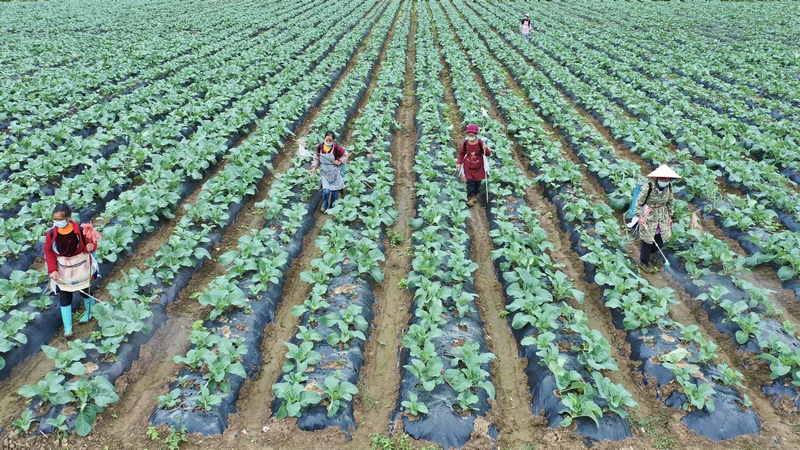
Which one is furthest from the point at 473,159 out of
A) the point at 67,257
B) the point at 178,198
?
the point at 67,257

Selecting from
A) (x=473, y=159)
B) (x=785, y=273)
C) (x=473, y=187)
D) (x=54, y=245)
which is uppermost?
(x=473, y=159)

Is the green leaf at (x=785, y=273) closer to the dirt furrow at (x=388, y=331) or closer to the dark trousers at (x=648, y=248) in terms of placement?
the dark trousers at (x=648, y=248)

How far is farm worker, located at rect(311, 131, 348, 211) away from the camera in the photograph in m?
7.88

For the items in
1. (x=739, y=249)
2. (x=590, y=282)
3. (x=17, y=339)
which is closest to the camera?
(x=17, y=339)

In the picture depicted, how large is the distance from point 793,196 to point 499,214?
18.1 feet

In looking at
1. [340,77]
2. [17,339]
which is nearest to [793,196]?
[17,339]

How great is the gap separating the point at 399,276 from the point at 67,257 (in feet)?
13.2

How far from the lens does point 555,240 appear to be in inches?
310

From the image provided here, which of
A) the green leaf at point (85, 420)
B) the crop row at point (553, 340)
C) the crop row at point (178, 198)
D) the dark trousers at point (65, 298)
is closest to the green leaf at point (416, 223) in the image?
the crop row at point (553, 340)

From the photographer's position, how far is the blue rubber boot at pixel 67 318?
517 centimetres

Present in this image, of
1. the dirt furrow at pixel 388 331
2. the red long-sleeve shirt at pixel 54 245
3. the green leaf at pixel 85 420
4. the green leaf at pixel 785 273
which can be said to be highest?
the red long-sleeve shirt at pixel 54 245

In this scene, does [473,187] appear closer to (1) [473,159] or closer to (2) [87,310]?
(1) [473,159]

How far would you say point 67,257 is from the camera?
4.97 metres

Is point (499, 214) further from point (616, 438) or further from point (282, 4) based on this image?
point (282, 4)
